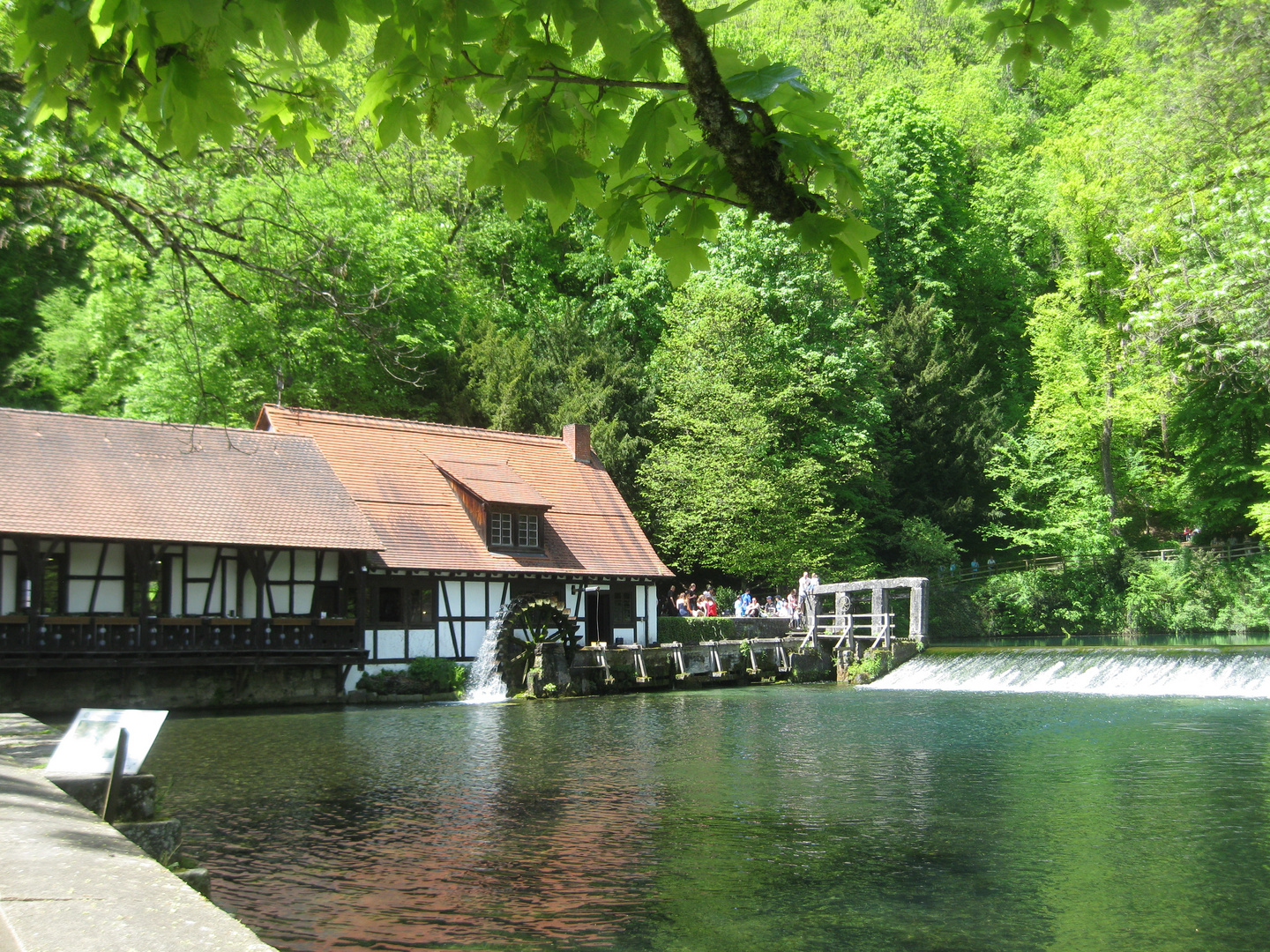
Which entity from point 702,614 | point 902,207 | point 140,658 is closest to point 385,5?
point 140,658

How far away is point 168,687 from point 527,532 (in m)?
9.08

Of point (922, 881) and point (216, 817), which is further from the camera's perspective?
point (216, 817)

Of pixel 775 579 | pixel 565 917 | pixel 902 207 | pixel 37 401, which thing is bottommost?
pixel 565 917

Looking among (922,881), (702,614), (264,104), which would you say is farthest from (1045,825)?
(702,614)

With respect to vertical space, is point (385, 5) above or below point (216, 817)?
above

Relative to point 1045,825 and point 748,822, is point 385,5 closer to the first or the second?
point 748,822

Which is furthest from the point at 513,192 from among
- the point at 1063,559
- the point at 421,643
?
the point at 1063,559

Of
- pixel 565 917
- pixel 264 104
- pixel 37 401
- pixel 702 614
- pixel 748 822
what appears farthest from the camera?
pixel 37 401

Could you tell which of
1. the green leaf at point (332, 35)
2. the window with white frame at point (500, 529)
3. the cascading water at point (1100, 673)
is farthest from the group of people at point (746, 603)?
the green leaf at point (332, 35)

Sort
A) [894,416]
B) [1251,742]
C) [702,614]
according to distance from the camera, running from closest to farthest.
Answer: [1251,742] → [702,614] → [894,416]

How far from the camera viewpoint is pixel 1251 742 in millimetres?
14203

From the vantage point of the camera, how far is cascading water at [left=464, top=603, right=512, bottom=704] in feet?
82.1

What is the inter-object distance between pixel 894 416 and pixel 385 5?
39557mm

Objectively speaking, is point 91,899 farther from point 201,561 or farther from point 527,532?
point 527,532
